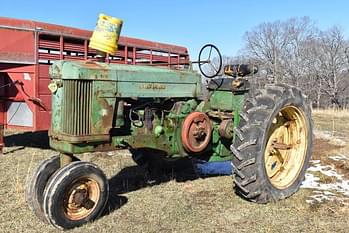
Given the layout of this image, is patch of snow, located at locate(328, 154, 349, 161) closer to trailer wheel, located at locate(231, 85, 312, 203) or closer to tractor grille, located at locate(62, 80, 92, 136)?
trailer wheel, located at locate(231, 85, 312, 203)

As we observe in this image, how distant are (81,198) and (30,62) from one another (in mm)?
3627

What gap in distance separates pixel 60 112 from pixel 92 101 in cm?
33

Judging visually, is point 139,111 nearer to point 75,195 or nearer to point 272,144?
point 75,195

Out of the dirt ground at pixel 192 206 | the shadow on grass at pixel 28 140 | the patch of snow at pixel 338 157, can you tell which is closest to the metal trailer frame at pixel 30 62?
the dirt ground at pixel 192 206

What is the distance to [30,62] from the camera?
6770 millimetres

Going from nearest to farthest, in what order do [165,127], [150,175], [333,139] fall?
[165,127]
[150,175]
[333,139]

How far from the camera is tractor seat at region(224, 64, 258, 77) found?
5.23 metres

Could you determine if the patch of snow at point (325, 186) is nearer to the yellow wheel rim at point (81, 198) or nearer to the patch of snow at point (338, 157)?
the patch of snow at point (338, 157)

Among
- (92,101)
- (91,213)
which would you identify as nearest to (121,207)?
(91,213)

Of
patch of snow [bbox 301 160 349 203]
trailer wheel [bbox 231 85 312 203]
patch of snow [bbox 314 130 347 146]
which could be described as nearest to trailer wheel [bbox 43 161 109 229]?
trailer wheel [bbox 231 85 312 203]

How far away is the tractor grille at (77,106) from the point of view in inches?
157

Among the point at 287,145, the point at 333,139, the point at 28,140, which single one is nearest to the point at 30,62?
the point at 28,140

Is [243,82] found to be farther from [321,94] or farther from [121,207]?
[321,94]

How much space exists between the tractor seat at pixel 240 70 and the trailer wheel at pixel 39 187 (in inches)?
96.2
